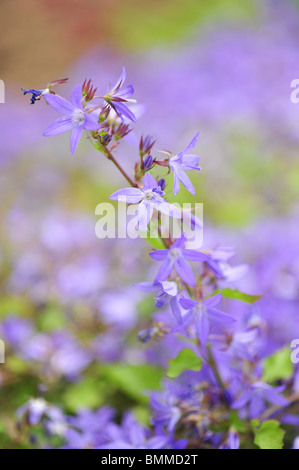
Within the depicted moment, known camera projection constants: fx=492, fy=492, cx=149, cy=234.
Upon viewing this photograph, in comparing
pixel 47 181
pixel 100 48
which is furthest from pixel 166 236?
pixel 100 48

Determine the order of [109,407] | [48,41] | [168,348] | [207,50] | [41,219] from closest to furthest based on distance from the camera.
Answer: [109,407] < [168,348] < [41,219] < [207,50] < [48,41]

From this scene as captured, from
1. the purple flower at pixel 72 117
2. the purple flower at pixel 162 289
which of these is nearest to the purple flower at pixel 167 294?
the purple flower at pixel 162 289

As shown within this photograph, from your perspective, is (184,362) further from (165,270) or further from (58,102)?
(58,102)

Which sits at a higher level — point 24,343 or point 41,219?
point 41,219

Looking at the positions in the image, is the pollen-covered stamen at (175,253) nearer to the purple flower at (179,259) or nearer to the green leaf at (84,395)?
the purple flower at (179,259)

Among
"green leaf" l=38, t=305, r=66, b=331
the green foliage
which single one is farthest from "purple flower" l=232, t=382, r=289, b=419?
the green foliage

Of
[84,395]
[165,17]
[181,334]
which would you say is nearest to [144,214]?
[181,334]

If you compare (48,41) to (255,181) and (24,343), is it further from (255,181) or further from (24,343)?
(24,343)
